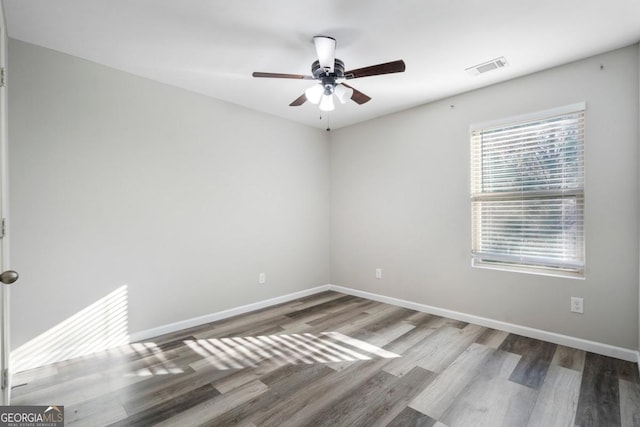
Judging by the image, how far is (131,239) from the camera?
2814 millimetres

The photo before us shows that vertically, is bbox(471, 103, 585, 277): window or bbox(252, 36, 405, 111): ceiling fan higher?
bbox(252, 36, 405, 111): ceiling fan

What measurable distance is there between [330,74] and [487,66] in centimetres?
147

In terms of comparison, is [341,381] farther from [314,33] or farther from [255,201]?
[314,33]

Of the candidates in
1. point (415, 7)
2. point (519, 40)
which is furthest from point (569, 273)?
point (415, 7)

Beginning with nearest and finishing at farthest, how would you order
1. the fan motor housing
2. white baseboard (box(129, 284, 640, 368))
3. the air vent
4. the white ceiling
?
the white ceiling < the fan motor housing < white baseboard (box(129, 284, 640, 368)) < the air vent

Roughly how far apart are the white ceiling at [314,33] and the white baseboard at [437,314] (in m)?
2.39

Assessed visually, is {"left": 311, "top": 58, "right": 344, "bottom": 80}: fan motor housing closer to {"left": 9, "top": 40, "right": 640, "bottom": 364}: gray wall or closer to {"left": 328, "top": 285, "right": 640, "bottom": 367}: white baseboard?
{"left": 9, "top": 40, "right": 640, "bottom": 364}: gray wall

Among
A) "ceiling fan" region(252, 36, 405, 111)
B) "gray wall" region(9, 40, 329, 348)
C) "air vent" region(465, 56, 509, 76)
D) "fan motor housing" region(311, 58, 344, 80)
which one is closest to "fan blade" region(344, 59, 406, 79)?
"ceiling fan" region(252, 36, 405, 111)

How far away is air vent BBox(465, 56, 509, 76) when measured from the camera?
261cm

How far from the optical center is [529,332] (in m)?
2.88

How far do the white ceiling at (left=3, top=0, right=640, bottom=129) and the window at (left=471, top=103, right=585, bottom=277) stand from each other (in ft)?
1.75

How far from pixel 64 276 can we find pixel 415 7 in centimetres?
326

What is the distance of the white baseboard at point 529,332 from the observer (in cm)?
243

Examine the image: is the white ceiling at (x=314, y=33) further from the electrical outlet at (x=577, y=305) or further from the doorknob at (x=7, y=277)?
the electrical outlet at (x=577, y=305)
